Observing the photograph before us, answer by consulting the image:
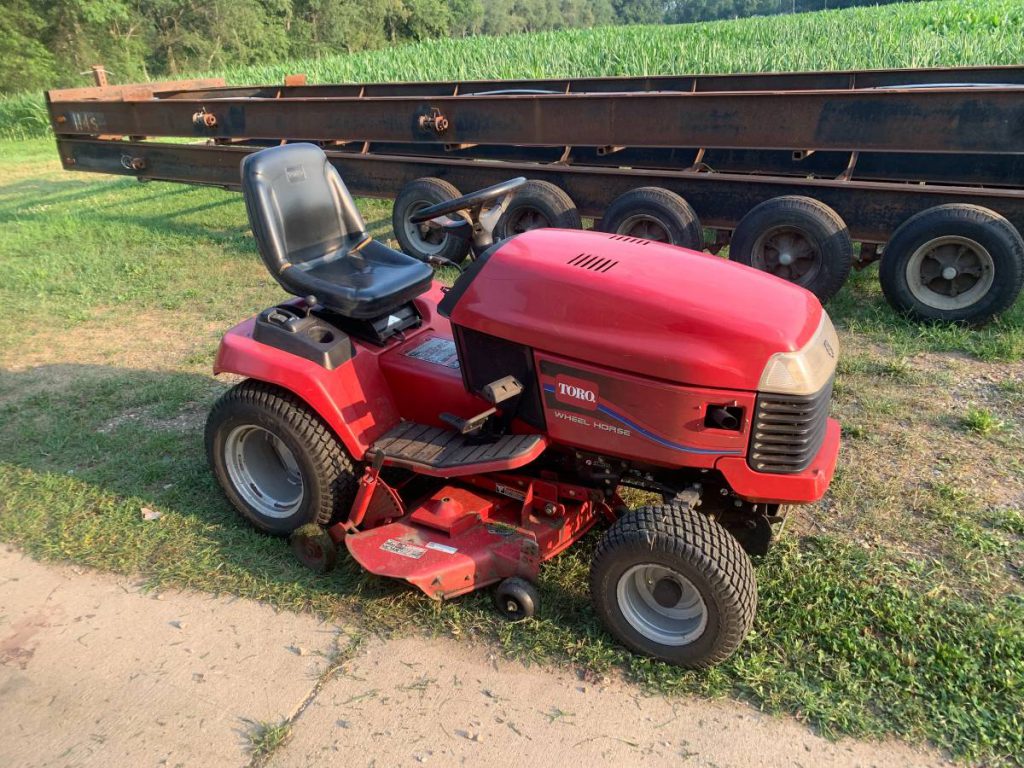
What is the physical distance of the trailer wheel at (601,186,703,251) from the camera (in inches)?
203

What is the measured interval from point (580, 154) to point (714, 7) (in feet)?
217

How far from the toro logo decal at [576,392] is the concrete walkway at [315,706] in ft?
2.81

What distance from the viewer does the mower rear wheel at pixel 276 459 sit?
9.75 feet

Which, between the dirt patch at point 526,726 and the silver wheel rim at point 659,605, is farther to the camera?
the silver wheel rim at point 659,605

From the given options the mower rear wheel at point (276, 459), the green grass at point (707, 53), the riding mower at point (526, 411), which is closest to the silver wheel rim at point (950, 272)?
the riding mower at point (526, 411)

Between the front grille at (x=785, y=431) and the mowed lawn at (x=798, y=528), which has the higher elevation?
the front grille at (x=785, y=431)

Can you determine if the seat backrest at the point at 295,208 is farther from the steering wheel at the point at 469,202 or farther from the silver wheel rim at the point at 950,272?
the silver wheel rim at the point at 950,272

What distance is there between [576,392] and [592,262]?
431 millimetres

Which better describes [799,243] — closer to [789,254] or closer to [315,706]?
[789,254]

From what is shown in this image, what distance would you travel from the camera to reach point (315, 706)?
2.42 m

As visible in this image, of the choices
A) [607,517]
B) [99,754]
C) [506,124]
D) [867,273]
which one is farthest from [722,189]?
[99,754]

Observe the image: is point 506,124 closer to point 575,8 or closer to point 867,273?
point 867,273

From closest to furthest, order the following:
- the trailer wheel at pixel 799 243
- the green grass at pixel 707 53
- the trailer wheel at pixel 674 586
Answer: the trailer wheel at pixel 674 586
the trailer wheel at pixel 799 243
the green grass at pixel 707 53

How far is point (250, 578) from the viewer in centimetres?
297
